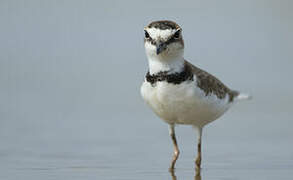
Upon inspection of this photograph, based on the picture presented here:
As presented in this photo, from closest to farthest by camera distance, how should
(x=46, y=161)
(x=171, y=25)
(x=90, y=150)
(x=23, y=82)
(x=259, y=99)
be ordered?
1. (x=171, y=25)
2. (x=46, y=161)
3. (x=90, y=150)
4. (x=259, y=99)
5. (x=23, y=82)

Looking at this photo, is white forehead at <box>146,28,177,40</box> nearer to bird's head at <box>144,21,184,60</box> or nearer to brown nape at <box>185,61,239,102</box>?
bird's head at <box>144,21,184,60</box>

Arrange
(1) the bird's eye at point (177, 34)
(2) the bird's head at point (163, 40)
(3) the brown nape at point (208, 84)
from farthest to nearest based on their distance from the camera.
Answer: (3) the brown nape at point (208, 84)
(1) the bird's eye at point (177, 34)
(2) the bird's head at point (163, 40)

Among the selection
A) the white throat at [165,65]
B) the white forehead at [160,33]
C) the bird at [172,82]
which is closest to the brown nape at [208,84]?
the bird at [172,82]

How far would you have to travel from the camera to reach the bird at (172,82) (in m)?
7.19

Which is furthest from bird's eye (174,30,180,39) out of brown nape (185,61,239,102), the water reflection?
the water reflection

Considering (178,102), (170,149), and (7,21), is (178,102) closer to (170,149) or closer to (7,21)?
(170,149)

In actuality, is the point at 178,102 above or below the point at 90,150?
above

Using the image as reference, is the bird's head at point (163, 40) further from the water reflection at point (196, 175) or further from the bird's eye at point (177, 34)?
the water reflection at point (196, 175)

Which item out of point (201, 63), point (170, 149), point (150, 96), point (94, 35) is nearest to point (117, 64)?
point (201, 63)

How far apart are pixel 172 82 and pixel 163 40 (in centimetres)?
47

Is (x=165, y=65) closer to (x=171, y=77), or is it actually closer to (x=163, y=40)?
(x=171, y=77)

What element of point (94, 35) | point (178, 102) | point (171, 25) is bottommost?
point (94, 35)

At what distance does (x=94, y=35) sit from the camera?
1714 cm

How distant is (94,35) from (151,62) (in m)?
9.88
